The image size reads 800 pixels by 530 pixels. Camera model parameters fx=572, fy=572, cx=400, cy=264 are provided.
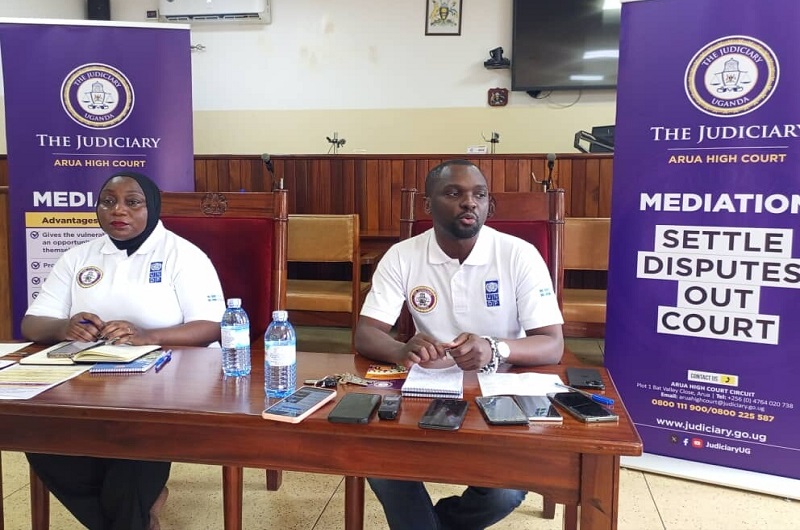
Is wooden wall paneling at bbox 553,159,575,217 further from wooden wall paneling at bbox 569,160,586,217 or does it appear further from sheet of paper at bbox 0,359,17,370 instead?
sheet of paper at bbox 0,359,17,370

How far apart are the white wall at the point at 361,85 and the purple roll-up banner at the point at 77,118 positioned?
310 centimetres

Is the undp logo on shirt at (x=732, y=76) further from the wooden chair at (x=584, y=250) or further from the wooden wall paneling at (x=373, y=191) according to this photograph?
the wooden wall paneling at (x=373, y=191)

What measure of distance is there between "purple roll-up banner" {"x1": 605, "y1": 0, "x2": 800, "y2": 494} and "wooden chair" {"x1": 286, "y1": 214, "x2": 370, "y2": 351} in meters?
1.48

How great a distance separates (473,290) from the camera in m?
1.55

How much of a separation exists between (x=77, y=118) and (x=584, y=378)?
2.61m

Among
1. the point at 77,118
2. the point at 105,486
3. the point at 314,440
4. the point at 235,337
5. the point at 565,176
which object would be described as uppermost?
the point at 77,118

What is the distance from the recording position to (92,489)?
55.6 inches

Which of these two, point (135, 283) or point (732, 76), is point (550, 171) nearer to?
point (732, 76)

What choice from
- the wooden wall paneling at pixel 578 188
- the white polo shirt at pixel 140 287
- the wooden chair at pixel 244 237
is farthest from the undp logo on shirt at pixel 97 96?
the wooden wall paneling at pixel 578 188

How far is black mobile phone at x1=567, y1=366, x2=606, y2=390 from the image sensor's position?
3.71 ft

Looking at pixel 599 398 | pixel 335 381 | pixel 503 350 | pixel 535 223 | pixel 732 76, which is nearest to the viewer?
pixel 599 398

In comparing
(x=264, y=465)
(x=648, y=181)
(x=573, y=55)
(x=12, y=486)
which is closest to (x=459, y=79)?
(x=573, y=55)

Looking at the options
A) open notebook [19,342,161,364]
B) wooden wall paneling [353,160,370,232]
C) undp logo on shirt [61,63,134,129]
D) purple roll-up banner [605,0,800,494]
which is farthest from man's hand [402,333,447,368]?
wooden wall paneling [353,160,370,232]

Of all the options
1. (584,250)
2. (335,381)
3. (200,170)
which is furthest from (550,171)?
(335,381)
